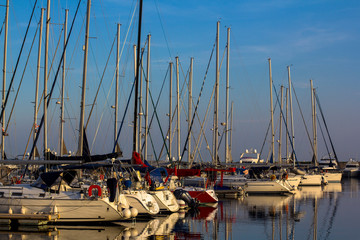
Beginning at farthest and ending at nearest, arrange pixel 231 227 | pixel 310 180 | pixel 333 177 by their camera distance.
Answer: pixel 333 177, pixel 310 180, pixel 231 227

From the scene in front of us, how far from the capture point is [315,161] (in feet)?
247

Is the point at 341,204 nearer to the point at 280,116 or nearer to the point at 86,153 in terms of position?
the point at 86,153

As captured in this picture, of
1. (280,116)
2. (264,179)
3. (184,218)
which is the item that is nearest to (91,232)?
(184,218)

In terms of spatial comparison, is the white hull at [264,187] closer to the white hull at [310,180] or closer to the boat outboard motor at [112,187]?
the white hull at [310,180]

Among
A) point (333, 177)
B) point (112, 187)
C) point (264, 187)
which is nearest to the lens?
point (112, 187)

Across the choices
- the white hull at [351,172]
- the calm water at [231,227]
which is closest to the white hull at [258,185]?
the calm water at [231,227]

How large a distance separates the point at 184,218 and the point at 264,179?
22.8 m

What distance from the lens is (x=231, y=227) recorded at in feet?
88.4

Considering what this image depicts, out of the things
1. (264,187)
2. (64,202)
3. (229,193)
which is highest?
(64,202)

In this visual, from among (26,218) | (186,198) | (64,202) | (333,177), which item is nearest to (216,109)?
(186,198)

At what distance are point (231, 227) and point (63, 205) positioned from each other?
843cm

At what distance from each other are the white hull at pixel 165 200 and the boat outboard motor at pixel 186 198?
250 centimetres

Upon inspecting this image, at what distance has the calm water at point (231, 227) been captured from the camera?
23.9m

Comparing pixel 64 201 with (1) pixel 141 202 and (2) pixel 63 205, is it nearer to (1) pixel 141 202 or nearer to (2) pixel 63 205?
(2) pixel 63 205
